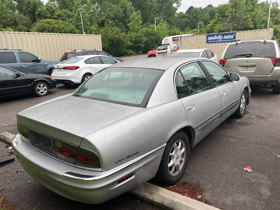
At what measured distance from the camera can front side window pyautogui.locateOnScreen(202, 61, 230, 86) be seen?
374 centimetres

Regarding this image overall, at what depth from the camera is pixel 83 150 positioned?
1.88 metres

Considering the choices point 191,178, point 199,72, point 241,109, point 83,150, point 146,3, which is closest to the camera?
point 83,150

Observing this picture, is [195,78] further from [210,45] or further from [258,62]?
[210,45]

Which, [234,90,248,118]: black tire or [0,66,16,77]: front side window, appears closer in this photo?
[234,90,248,118]: black tire

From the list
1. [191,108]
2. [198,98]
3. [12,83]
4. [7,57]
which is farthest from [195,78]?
[7,57]

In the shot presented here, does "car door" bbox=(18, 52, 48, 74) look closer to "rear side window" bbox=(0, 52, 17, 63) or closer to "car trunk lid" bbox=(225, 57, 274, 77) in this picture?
"rear side window" bbox=(0, 52, 17, 63)

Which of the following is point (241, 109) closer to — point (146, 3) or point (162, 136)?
point (162, 136)

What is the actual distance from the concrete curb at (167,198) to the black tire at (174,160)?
0.17 meters

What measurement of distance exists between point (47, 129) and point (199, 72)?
94.5 inches

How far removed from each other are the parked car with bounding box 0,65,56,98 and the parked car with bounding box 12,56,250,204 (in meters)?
5.25

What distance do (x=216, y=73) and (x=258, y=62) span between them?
10.7 ft

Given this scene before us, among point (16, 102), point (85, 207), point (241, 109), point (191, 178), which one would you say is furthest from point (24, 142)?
point (16, 102)

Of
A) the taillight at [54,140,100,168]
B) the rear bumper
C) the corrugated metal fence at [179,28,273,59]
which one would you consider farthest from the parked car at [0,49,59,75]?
the corrugated metal fence at [179,28,273,59]

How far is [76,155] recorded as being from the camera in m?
1.93
